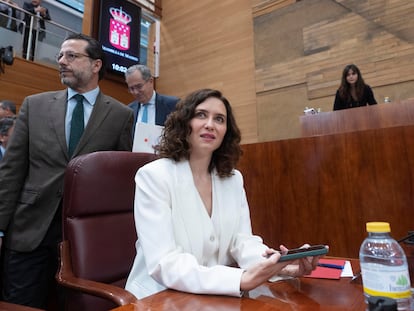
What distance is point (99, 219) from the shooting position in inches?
41.6

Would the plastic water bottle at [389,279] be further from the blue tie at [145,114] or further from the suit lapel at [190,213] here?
the blue tie at [145,114]

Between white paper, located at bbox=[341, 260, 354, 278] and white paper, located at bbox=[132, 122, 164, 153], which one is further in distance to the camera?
white paper, located at bbox=[132, 122, 164, 153]

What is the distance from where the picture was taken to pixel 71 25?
489 centimetres

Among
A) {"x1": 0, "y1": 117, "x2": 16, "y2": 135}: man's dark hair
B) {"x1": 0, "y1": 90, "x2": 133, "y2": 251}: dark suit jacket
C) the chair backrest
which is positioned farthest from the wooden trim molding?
the chair backrest

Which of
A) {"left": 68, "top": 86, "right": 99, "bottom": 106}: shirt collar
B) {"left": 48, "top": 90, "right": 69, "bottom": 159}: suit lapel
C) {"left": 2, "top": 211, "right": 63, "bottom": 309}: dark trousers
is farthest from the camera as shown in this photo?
{"left": 68, "top": 86, "right": 99, "bottom": 106}: shirt collar

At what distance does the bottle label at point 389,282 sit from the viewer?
1.61ft

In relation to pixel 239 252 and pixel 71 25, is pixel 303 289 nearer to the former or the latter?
pixel 239 252

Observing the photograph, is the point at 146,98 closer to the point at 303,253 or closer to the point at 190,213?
the point at 190,213

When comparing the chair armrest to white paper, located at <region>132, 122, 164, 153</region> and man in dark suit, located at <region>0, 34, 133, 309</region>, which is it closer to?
man in dark suit, located at <region>0, 34, 133, 309</region>

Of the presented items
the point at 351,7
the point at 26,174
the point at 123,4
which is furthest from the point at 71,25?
the point at 26,174

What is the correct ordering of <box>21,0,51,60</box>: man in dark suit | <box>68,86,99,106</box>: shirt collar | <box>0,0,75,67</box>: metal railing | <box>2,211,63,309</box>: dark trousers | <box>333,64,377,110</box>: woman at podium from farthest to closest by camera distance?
<box>21,0,51,60</box>: man in dark suit < <box>0,0,75,67</box>: metal railing < <box>333,64,377,110</box>: woman at podium < <box>68,86,99,106</box>: shirt collar < <box>2,211,63,309</box>: dark trousers

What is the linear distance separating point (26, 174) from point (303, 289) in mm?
1188

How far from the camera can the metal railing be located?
3.62 m

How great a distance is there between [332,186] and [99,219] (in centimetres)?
111
